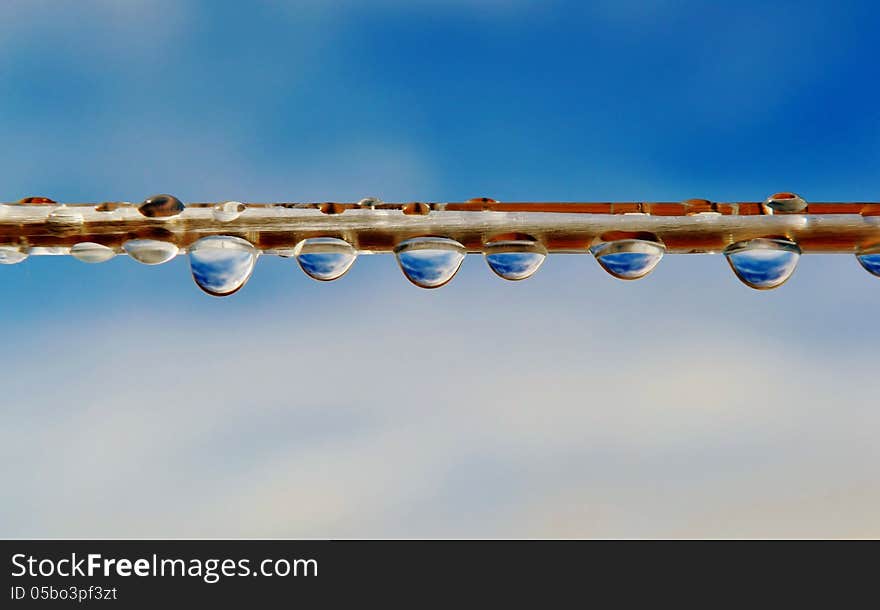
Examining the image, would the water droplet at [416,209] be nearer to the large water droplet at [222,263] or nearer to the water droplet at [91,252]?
the large water droplet at [222,263]

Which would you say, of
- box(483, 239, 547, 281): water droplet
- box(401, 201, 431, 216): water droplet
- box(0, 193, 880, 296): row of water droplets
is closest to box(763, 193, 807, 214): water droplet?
box(0, 193, 880, 296): row of water droplets

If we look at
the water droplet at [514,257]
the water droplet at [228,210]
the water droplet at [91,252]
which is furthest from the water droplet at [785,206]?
the water droplet at [91,252]

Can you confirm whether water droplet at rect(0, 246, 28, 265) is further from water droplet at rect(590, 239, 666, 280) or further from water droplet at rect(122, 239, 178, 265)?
water droplet at rect(590, 239, 666, 280)

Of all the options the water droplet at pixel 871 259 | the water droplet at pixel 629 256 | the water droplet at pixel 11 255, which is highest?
the water droplet at pixel 11 255

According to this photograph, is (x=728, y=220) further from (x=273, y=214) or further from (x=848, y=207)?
(x=273, y=214)

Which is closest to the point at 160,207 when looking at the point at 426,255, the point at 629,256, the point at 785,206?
the point at 426,255

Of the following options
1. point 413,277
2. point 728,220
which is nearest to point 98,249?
point 413,277
